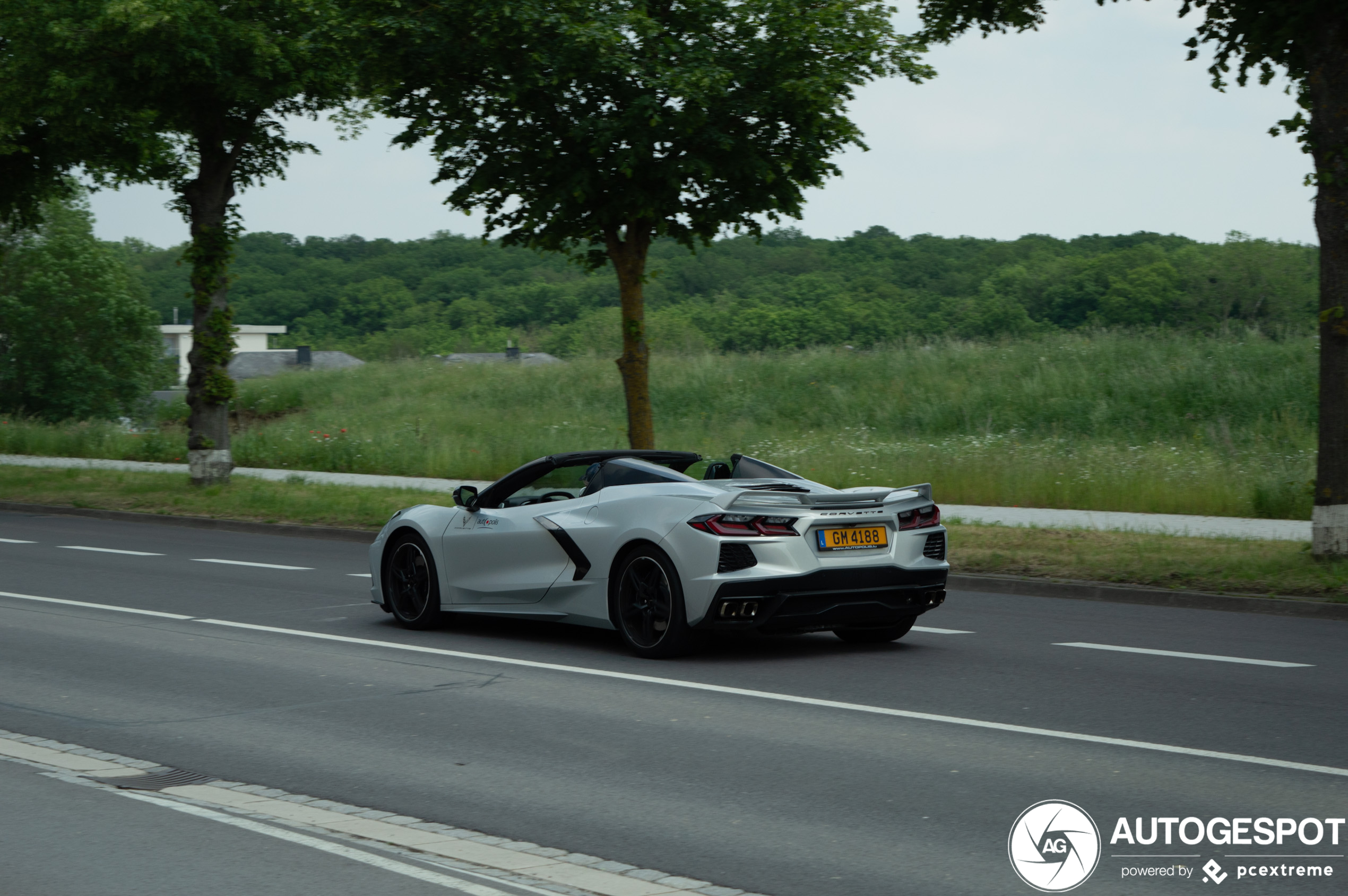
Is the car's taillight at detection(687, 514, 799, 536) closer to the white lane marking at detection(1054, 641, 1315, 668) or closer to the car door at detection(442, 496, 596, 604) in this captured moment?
the car door at detection(442, 496, 596, 604)

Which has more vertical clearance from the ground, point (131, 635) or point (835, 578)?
point (835, 578)

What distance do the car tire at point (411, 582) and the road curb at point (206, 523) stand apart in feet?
24.2

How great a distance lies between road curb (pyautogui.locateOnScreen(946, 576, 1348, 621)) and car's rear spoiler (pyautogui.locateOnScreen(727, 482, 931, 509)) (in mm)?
4077

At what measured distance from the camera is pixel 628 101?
52.5ft

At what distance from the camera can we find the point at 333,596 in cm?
1258

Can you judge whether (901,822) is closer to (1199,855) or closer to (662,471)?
(1199,855)

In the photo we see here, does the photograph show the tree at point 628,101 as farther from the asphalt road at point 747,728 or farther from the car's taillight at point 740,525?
the car's taillight at point 740,525

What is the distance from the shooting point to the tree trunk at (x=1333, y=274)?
12.2m

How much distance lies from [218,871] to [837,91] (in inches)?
517

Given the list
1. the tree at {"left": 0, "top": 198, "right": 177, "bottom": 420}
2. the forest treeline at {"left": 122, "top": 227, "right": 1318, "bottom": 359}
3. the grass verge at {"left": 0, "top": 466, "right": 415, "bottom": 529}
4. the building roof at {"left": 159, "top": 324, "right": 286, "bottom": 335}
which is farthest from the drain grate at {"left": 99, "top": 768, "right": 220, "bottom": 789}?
the building roof at {"left": 159, "top": 324, "right": 286, "bottom": 335}

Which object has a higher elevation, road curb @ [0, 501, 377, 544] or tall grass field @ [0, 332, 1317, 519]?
tall grass field @ [0, 332, 1317, 519]

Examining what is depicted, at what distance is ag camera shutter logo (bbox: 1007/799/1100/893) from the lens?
184 inches

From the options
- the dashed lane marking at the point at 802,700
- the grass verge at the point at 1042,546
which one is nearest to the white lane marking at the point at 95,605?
the dashed lane marking at the point at 802,700

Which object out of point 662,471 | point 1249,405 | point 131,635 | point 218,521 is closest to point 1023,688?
point 662,471
